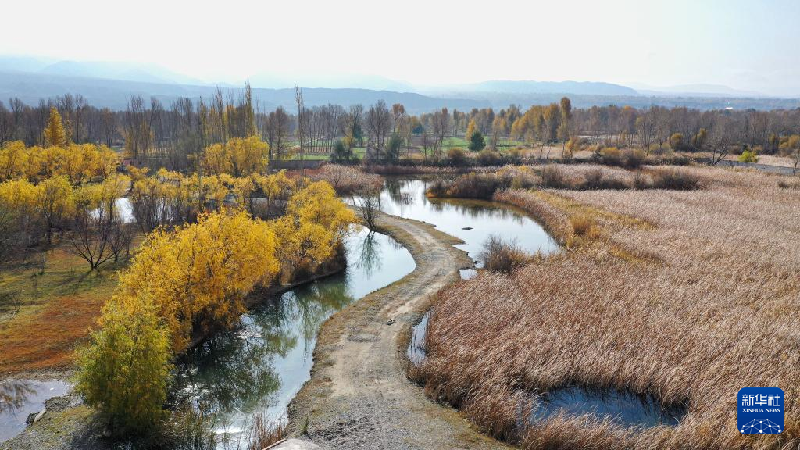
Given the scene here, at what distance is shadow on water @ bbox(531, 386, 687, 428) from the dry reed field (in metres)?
0.37

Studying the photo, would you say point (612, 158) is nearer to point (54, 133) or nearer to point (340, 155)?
point (340, 155)

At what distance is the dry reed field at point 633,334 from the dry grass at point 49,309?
1955 centimetres

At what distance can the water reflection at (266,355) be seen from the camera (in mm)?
23453

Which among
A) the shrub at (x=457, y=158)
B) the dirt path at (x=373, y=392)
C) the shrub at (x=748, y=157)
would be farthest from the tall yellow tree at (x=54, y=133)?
the shrub at (x=748, y=157)

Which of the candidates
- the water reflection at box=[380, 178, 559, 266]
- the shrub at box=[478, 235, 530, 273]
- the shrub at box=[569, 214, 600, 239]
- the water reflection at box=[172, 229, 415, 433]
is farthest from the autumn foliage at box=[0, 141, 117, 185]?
the shrub at box=[569, 214, 600, 239]

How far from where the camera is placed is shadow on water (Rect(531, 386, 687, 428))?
21.0m

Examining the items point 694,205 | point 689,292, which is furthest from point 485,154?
point 689,292

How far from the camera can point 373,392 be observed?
23.1m

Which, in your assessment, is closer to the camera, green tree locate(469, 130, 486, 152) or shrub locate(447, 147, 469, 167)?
shrub locate(447, 147, 469, 167)

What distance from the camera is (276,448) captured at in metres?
18.9

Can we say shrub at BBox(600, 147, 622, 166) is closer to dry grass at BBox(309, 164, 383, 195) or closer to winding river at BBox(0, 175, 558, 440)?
dry grass at BBox(309, 164, 383, 195)

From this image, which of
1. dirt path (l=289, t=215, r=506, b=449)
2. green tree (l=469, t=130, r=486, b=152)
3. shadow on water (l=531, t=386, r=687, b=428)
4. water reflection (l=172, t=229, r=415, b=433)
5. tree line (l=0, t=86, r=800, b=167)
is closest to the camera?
dirt path (l=289, t=215, r=506, b=449)

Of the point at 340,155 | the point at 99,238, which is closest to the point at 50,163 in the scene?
the point at 99,238

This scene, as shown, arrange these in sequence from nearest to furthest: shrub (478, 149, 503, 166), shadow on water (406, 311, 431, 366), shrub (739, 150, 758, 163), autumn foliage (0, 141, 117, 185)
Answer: shadow on water (406, 311, 431, 366) < autumn foliage (0, 141, 117, 185) < shrub (478, 149, 503, 166) < shrub (739, 150, 758, 163)
